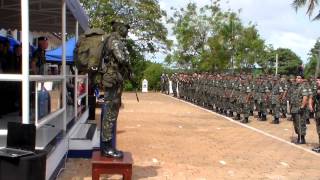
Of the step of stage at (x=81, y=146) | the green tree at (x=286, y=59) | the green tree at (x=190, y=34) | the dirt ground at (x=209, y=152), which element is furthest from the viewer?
the green tree at (x=286, y=59)

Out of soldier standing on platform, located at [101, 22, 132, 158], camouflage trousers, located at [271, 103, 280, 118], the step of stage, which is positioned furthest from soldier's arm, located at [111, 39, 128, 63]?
camouflage trousers, located at [271, 103, 280, 118]

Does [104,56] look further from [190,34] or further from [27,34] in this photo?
[190,34]

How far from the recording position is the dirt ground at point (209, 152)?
30.9 ft

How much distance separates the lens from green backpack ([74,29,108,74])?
776 centimetres

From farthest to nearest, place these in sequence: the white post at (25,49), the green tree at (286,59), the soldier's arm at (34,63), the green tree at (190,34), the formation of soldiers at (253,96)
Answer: the green tree at (286,59) < the green tree at (190,34) < the formation of soldiers at (253,96) < the soldier's arm at (34,63) < the white post at (25,49)

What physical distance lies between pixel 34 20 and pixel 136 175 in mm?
6689

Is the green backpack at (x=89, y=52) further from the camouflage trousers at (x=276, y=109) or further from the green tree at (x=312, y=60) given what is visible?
the green tree at (x=312, y=60)

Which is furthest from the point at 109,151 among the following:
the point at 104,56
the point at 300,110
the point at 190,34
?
the point at 190,34

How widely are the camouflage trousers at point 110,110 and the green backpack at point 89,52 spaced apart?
367 millimetres

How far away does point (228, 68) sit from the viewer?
4203 cm

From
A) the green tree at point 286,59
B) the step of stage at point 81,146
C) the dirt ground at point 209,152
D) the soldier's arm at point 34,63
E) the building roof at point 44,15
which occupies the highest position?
the green tree at point 286,59

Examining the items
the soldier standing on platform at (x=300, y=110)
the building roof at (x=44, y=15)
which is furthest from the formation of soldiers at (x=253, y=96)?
the building roof at (x=44, y=15)

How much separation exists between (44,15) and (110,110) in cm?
588

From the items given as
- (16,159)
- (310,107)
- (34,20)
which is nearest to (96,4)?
(34,20)
